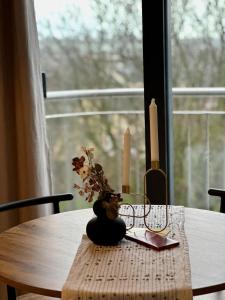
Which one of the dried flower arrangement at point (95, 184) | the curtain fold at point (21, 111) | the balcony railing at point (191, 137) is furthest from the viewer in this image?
the balcony railing at point (191, 137)

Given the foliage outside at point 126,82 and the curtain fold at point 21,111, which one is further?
the foliage outside at point 126,82

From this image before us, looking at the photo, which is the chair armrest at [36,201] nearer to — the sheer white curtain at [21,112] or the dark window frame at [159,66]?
the sheer white curtain at [21,112]

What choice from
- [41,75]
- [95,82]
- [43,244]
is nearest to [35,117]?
[41,75]

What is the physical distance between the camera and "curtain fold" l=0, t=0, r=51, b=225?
257cm

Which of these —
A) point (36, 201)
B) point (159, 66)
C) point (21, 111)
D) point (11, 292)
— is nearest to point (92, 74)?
point (159, 66)

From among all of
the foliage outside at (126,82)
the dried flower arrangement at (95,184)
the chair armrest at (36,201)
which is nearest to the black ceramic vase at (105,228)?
the dried flower arrangement at (95,184)

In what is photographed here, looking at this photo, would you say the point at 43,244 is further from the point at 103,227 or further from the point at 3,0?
the point at 3,0

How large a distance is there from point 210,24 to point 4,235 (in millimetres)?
1748

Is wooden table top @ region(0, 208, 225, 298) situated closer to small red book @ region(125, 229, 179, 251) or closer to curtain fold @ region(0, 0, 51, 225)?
small red book @ region(125, 229, 179, 251)

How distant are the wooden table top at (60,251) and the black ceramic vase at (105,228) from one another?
0.09m

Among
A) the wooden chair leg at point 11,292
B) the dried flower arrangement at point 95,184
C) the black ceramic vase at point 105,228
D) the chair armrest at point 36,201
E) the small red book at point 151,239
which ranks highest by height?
the dried flower arrangement at point 95,184

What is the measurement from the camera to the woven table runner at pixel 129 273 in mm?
1319

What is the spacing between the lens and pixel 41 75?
2707 mm

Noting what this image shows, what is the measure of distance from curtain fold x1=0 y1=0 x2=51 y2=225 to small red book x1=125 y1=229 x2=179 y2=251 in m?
1.04
